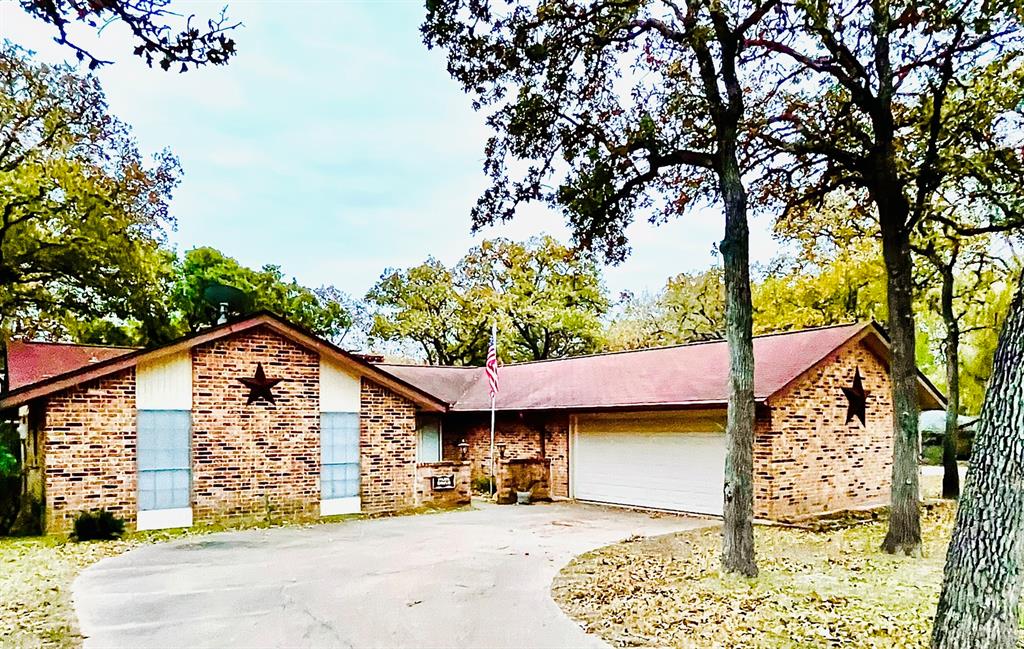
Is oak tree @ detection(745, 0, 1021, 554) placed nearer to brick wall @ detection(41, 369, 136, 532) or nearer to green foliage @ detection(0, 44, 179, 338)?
brick wall @ detection(41, 369, 136, 532)

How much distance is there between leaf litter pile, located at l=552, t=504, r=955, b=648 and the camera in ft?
20.5

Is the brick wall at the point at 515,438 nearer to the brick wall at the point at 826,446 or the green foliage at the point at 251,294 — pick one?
the brick wall at the point at 826,446

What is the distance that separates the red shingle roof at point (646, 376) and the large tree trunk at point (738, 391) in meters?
5.06

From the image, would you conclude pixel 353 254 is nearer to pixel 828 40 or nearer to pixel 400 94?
pixel 400 94

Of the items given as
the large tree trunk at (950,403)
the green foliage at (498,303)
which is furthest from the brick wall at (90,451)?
the green foliage at (498,303)

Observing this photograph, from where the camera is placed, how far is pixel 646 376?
17219 mm

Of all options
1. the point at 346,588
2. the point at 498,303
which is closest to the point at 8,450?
the point at 346,588

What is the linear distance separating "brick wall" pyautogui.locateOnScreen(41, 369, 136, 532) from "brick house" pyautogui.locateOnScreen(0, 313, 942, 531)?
2 cm

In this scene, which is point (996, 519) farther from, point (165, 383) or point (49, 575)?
point (165, 383)

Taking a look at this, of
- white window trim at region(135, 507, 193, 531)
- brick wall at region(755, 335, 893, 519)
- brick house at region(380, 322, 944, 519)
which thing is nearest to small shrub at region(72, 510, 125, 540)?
white window trim at region(135, 507, 193, 531)

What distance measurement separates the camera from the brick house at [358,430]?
12.8 meters

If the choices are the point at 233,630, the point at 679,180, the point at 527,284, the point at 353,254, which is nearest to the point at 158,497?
the point at 233,630

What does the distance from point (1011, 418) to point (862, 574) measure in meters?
5.40

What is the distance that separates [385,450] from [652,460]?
6.02 meters
